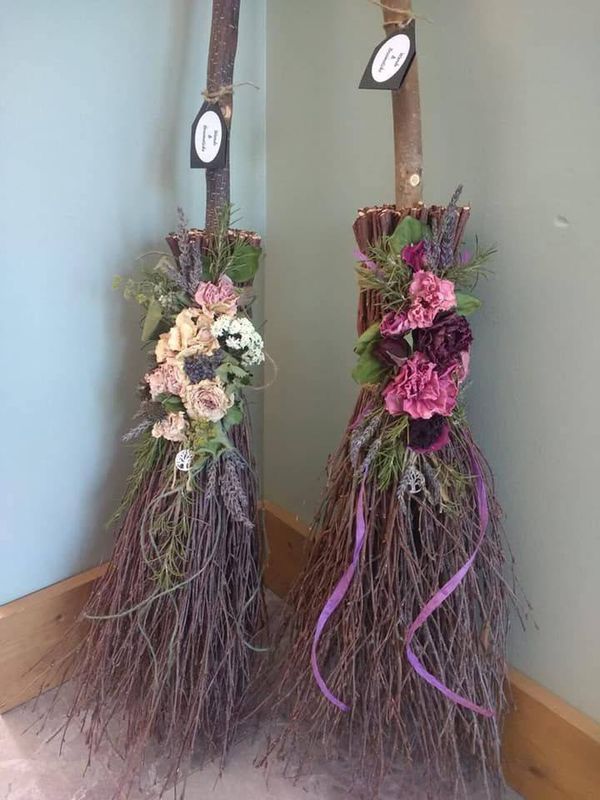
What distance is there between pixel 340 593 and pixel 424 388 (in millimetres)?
302

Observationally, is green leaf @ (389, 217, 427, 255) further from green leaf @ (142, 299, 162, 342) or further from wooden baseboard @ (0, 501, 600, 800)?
wooden baseboard @ (0, 501, 600, 800)

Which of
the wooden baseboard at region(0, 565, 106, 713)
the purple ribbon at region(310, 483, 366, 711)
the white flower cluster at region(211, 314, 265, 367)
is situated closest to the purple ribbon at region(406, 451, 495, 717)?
the purple ribbon at region(310, 483, 366, 711)

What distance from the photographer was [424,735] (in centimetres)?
89

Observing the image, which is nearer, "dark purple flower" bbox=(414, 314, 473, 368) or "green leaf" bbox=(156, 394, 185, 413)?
"dark purple flower" bbox=(414, 314, 473, 368)

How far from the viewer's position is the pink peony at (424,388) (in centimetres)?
81

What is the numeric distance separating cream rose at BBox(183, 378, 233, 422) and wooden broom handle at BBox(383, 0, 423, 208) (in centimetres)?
36

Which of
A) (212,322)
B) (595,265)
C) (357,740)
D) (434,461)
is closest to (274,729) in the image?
(357,740)

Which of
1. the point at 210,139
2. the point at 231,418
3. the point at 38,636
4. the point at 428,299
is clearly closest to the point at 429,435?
the point at 428,299

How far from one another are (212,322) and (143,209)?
1.03ft

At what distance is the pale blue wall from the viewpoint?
3.14ft

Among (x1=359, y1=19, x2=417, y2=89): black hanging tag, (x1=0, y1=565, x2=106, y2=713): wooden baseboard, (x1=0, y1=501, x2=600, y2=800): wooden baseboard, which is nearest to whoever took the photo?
(x1=359, y1=19, x2=417, y2=89): black hanging tag

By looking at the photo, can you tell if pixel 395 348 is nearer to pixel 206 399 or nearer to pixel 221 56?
pixel 206 399

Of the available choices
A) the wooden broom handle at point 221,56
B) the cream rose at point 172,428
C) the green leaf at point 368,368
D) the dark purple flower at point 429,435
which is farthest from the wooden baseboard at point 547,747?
the wooden broom handle at point 221,56

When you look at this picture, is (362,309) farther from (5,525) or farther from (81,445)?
(5,525)
